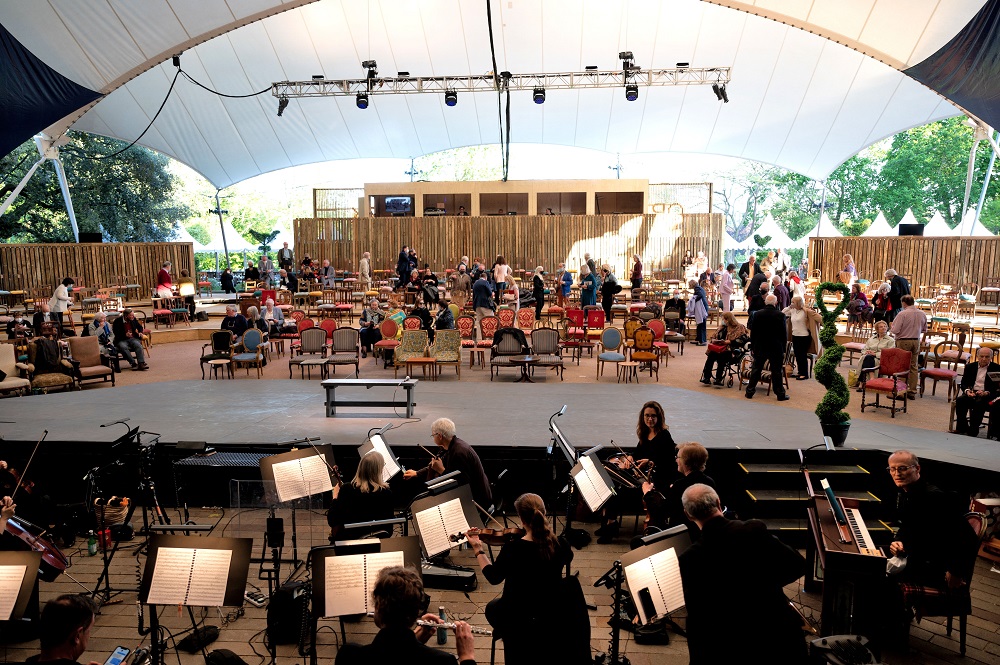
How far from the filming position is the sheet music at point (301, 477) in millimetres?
5289

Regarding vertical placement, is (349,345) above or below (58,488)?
above

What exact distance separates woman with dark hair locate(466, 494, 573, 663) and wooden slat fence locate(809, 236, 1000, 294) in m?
20.0

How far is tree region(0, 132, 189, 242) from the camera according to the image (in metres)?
26.2

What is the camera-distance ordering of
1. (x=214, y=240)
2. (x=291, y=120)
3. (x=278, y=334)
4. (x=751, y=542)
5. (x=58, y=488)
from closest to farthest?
(x=751, y=542) → (x=58, y=488) → (x=278, y=334) → (x=291, y=120) → (x=214, y=240)

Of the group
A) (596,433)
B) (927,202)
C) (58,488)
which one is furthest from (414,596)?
(927,202)

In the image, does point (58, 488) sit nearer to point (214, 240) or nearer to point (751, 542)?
point (751, 542)

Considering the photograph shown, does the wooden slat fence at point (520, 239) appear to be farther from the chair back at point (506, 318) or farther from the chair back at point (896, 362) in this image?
the chair back at point (896, 362)

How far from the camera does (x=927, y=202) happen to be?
3609 cm

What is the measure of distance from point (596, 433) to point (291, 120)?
2001 centimetres

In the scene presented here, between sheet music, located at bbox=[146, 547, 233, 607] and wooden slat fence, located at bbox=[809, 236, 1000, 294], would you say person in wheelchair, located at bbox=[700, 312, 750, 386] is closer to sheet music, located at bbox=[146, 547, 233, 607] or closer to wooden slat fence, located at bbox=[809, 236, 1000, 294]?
sheet music, located at bbox=[146, 547, 233, 607]

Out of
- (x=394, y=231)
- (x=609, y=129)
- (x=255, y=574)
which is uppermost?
(x=609, y=129)

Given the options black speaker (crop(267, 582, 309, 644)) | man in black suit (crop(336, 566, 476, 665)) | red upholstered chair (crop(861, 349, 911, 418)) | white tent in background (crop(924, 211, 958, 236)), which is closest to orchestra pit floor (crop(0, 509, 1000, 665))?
black speaker (crop(267, 582, 309, 644))

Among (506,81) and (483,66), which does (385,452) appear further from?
(483,66)

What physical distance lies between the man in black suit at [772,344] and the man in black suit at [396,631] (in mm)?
7822
